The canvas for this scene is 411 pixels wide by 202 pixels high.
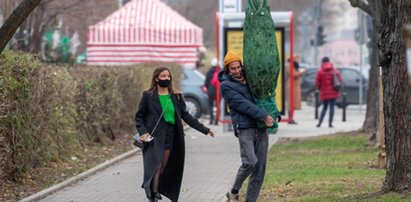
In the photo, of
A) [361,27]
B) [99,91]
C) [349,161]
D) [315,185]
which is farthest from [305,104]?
[315,185]

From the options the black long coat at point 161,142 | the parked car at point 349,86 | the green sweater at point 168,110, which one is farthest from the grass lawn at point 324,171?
the parked car at point 349,86

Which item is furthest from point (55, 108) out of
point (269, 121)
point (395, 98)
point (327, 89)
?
point (327, 89)

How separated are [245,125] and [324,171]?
3.87 meters

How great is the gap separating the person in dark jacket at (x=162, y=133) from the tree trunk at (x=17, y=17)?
163cm

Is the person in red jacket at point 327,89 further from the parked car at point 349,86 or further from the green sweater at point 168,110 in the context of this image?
the green sweater at point 168,110

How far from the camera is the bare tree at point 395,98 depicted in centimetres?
1012

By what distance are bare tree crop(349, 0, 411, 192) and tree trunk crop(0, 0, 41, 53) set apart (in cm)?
337

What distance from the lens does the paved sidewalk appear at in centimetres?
1238

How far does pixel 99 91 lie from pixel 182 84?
34.0 ft

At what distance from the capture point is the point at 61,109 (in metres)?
15.7

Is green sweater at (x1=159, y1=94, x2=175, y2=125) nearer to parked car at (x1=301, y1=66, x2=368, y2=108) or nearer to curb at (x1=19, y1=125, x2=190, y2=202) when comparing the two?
curb at (x1=19, y1=125, x2=190, y2=202)

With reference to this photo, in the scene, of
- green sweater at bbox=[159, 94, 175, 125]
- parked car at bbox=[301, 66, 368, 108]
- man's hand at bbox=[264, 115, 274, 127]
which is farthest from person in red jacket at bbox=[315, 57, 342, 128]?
man's hand at bbox=[264, 115, 274, 127]

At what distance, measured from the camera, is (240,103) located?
10.2 metres

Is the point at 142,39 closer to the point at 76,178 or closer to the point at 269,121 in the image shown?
the point at 76,178
